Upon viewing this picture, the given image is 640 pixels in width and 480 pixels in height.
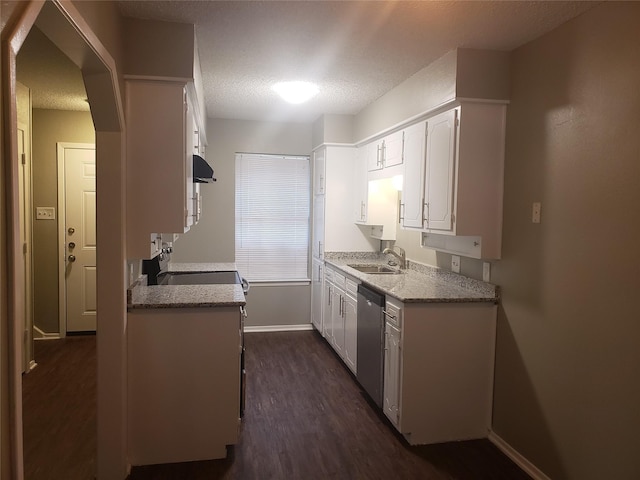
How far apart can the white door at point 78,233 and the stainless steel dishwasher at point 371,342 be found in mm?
3220

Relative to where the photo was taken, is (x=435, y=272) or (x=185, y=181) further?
(x=435, y=272)

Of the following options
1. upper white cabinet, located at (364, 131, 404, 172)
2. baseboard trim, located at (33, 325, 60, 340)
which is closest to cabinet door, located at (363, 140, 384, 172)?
upper white cabinet, located at (364, 131, 404, 172)

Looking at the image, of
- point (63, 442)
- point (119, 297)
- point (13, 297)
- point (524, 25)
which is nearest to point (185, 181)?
point (119, 297)

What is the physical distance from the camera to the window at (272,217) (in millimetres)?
5426

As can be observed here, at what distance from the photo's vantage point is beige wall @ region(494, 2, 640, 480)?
6.81 ft

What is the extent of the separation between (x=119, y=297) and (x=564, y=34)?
270cm

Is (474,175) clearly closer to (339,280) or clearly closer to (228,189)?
(339,280)

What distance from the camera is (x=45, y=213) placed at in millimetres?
4988

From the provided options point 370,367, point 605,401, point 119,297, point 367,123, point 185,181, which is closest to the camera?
point 605,401

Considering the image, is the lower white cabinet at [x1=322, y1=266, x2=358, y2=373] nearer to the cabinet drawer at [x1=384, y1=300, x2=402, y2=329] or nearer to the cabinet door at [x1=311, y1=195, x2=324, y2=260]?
the cabinet door at [x1=311, y1=195, x2=324, y2=260]

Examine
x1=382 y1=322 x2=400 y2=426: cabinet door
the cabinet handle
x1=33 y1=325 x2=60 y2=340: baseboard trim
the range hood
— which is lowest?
x1=33 y1=325 x2=60 y2=340: baseboard trim

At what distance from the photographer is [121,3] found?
2.28 metres

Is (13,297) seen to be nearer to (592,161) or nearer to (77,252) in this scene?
(592,161)

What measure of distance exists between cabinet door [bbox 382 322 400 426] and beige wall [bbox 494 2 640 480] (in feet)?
2.11
